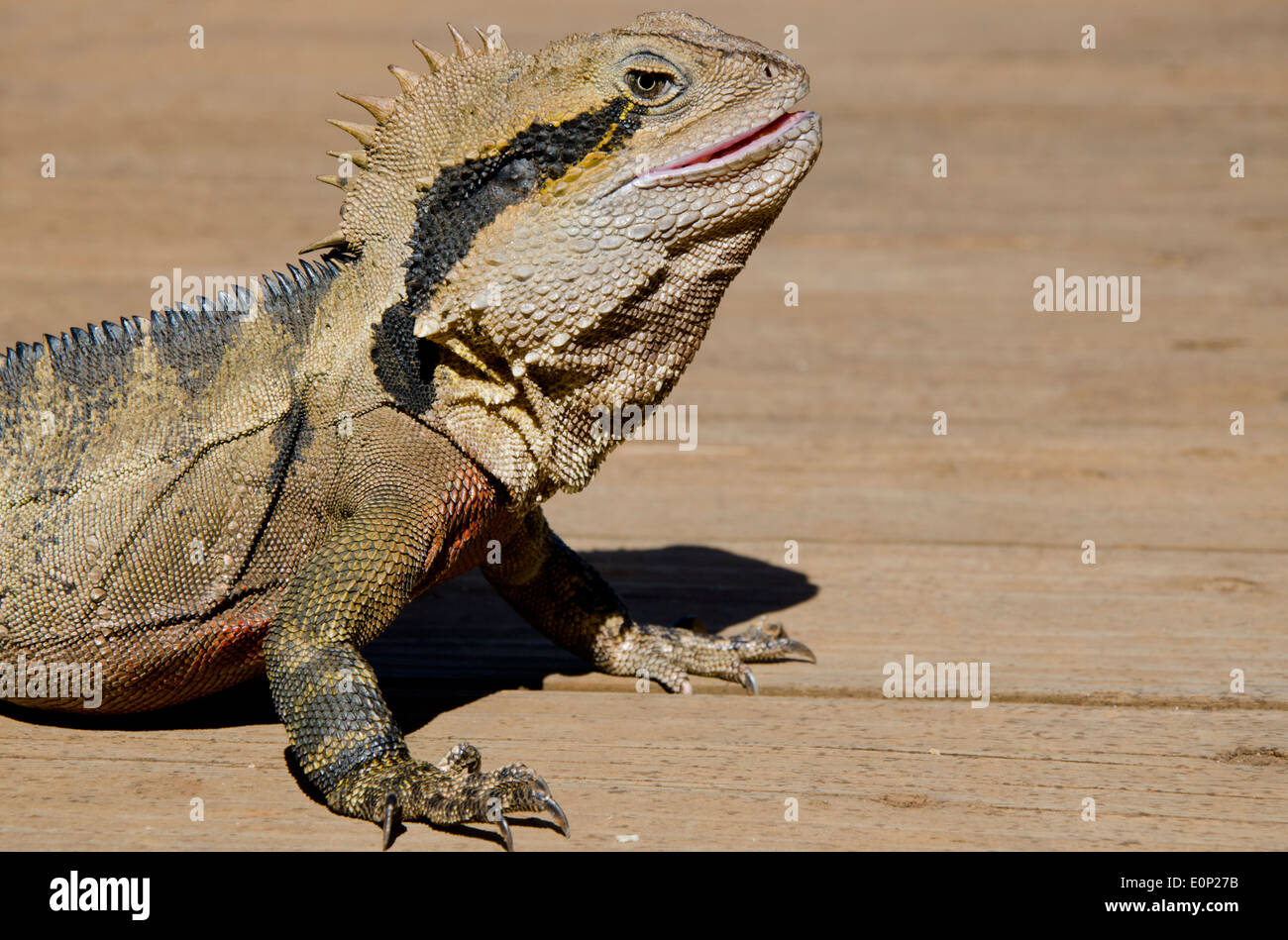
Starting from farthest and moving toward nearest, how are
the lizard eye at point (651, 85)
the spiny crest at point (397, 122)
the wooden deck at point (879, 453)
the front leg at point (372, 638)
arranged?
the spiny crest at point (397, 122) < the lizard eye at point (651, 85) < the wooden deck at point (879, 453) < the front leg at point (372, 638)

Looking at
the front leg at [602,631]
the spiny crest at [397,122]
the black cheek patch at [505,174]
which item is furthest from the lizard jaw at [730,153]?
the front leg at [602,631]

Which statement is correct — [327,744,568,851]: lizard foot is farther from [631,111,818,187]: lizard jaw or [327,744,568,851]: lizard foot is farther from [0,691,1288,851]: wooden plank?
[631,111,818,187]: lizard jaw

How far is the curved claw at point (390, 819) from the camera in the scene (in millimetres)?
3232

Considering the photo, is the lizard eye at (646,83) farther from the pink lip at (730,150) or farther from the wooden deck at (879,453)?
the wooden deck at (879,453)

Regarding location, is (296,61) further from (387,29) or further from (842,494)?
(842,494)

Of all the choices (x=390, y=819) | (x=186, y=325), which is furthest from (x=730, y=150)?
(x=390, y=819)

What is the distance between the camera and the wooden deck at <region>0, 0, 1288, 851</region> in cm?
356

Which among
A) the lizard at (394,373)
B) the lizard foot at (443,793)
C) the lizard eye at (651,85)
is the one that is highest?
the lizard eye at (651,85)

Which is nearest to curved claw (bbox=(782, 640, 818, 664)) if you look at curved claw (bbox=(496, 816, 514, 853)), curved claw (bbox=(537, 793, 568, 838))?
curved claw (bbox=(537, 793, 568, 838))

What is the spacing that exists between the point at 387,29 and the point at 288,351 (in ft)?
31.9

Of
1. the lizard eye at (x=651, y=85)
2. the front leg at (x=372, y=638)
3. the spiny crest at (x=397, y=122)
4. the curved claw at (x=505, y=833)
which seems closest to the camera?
the curved claw at (x=505, y=833)

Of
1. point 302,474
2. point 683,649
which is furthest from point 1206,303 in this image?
point 302,474

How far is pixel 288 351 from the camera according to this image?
3850mm

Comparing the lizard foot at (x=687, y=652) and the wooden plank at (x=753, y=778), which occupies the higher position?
the lizard foot at (x=687, y=652)
